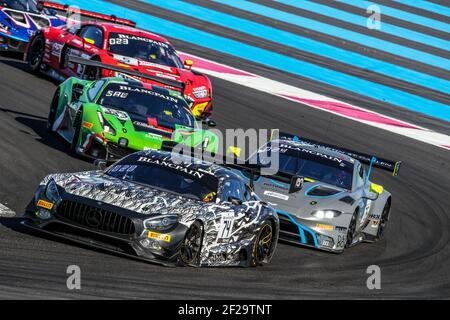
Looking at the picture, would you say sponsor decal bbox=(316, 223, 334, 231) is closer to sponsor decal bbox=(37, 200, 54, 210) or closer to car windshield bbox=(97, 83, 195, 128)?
car windshield bbox=(97, 83, 195, 128)

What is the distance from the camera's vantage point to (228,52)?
29.3 metres

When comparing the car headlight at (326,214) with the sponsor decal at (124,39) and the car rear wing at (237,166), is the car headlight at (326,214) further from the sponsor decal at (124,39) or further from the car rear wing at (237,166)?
the sponsor decal at (124,39)

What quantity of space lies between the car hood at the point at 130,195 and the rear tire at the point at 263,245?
93 centimetres

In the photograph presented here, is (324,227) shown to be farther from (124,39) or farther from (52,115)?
(124,39)

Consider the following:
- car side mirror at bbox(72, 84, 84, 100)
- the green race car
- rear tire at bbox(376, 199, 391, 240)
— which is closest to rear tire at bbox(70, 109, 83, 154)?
the green race car

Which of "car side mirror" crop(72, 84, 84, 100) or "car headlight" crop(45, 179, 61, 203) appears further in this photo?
"car side mirror" crop(72, 84, 84, 100)

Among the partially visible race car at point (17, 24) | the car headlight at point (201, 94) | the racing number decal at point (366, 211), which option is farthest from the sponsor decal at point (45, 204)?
the partially visible race car at point (17, 24)

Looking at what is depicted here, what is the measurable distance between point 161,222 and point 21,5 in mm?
14870

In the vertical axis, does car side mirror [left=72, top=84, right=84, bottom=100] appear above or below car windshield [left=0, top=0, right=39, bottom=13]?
above

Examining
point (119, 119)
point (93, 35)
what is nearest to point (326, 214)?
point (119, 119)

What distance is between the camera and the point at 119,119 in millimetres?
16250

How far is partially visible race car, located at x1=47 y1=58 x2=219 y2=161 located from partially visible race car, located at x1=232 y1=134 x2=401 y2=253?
163cm

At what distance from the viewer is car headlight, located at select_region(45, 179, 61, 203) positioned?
1083 cm
